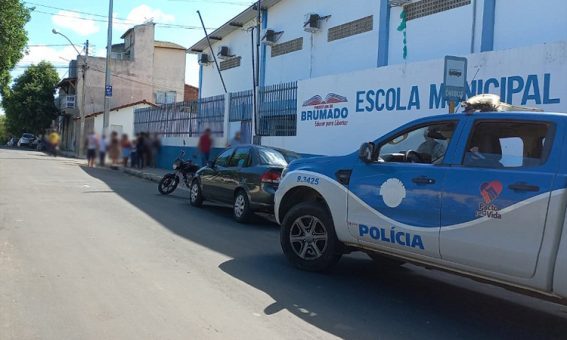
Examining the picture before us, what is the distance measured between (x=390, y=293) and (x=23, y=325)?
11.4 ft

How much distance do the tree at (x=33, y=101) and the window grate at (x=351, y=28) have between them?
11204 mm

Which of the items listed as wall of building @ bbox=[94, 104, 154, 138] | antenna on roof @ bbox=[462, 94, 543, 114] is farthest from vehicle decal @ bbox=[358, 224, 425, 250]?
wall of building @ bbox=[94, 104, 154, 138]

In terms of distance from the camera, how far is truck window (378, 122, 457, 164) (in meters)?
5.18

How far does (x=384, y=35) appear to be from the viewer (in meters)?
15.6

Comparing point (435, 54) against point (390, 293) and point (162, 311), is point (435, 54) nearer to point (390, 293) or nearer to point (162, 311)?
point (390, 293)

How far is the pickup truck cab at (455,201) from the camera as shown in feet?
13.6

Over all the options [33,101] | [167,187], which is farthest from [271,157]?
[33,101]

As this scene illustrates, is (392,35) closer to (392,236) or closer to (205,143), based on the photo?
(392,236)

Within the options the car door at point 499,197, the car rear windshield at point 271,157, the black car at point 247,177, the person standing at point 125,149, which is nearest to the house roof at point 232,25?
the black car at point 247,177

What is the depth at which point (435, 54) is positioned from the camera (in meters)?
13.9

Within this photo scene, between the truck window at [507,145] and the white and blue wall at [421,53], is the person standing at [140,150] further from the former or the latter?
the truck window at [507,145]

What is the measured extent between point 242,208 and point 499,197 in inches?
247

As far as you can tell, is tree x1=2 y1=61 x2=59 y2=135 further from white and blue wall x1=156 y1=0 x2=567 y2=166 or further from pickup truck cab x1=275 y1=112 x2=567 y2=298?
pickup truck cab x1=275 y1=112 x2=567 y2=298

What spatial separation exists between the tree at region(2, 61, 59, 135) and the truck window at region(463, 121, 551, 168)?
12.2 ft
